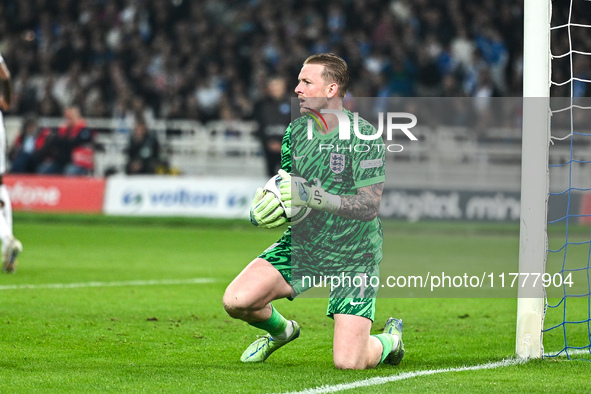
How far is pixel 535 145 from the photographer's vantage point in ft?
18.2

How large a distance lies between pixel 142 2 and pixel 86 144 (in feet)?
21.5

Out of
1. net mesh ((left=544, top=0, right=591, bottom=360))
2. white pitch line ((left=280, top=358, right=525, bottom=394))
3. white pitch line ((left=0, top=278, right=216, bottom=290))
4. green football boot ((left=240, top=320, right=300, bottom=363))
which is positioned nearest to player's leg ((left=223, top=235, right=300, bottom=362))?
green football boot ((left=240, top=320, right=300, bottom=363))

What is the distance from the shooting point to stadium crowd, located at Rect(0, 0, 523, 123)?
67.3 ft

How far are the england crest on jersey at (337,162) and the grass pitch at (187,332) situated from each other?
1.13m

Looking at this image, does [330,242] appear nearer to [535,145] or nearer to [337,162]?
[337,162]

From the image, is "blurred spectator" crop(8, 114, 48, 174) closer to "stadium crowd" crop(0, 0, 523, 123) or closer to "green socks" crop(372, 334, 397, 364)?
"stadium crowd" crop(0, 0, 523, 123)

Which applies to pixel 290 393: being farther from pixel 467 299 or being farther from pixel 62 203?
pixel 62 203

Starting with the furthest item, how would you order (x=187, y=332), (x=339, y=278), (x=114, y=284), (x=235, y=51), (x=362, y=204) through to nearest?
(x=235, y=51)
(x=114, y=284)
(x=187, y=332)
(x=339, y=278)
(x=362, y=204)

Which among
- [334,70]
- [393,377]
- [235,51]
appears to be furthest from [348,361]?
[235,51]

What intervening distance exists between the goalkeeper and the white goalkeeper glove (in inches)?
0.5

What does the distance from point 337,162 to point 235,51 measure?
1725 cm

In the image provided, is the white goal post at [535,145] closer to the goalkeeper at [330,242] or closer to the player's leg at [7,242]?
the goalkeeper at [330,242]

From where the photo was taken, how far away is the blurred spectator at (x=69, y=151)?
18.3m

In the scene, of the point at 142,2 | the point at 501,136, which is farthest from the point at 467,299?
the point at 142,2
